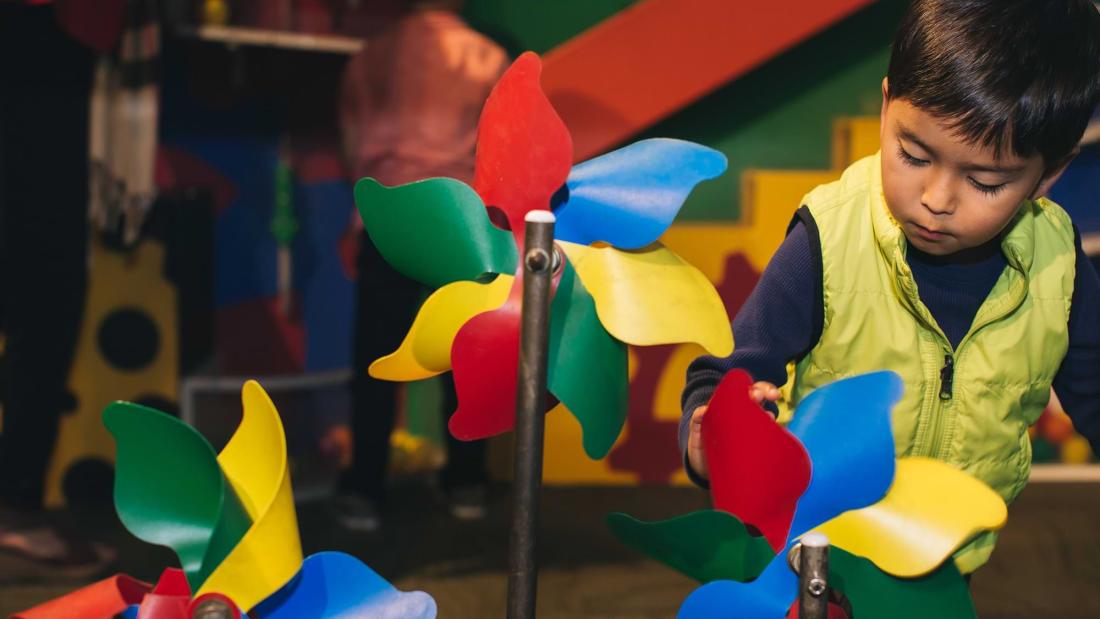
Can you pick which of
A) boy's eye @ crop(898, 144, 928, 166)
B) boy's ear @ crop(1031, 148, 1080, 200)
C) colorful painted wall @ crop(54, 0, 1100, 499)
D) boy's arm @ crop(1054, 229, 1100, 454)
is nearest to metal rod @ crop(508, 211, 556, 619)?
boy's eye @ crop(898, 144, 928, 166)

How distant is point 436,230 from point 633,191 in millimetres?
136

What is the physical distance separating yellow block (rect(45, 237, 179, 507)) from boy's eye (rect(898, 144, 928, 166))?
199 cm

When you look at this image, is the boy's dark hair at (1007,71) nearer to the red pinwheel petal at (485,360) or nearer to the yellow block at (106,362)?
the red pinwheel petal at (485,360)

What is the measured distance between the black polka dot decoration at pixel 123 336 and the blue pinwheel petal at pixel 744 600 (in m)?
2.01

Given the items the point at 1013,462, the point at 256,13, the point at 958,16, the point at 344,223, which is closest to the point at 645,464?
the point at 344,223

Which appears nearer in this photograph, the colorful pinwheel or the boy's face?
the colorful pinwheel

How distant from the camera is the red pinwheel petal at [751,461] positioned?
32.5 inches

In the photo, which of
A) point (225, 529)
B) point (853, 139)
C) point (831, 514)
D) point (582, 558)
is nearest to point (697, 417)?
point (831, 514)

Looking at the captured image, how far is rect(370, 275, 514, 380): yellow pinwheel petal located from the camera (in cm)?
90

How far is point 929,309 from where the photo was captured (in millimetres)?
1104

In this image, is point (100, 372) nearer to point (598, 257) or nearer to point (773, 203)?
point (773, 203)

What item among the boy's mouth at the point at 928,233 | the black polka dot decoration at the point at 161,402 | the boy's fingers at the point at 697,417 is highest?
the boy's mouth at the point at 928,233

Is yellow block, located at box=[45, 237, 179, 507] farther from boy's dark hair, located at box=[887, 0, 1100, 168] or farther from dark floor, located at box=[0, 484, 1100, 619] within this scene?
boy's dark hair, located at box=[887, 0, 1100, 168]

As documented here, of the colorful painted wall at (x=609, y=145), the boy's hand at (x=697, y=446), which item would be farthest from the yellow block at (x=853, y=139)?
the boy's hand at (x=697, y=446)
